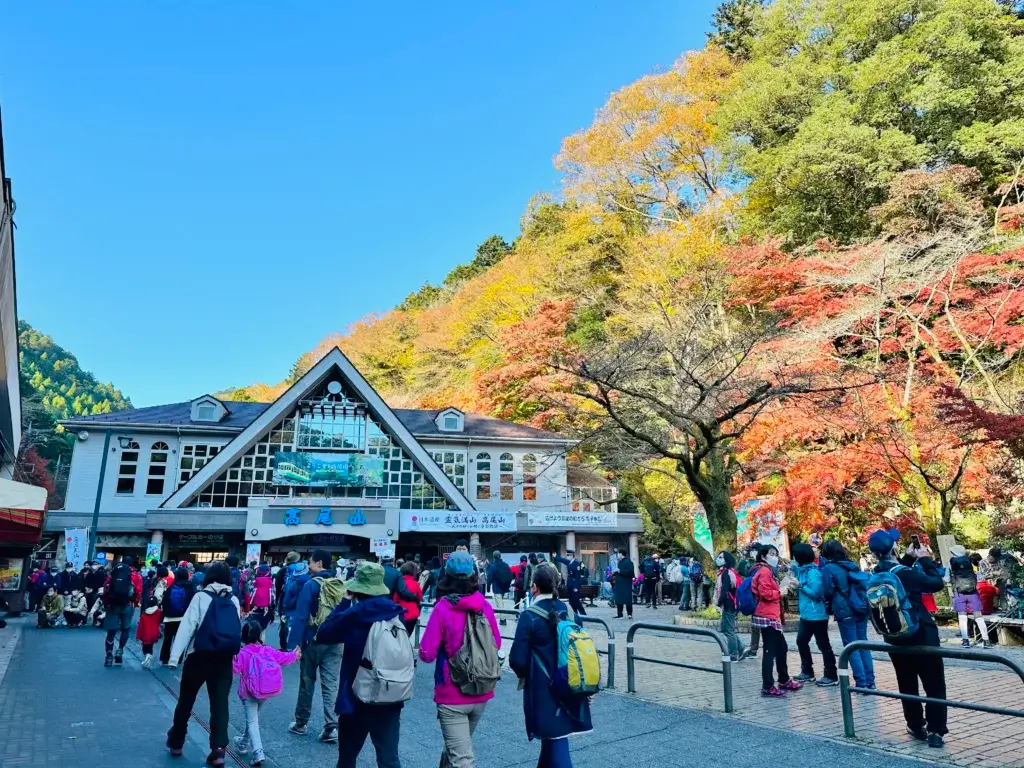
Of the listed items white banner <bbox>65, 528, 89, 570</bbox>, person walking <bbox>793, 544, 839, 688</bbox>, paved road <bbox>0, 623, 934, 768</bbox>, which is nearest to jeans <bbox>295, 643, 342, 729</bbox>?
paved road <bbox>0, 623, 934, 768</bbox>

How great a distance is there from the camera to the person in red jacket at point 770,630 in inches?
284

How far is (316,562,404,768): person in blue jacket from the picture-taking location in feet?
13.2

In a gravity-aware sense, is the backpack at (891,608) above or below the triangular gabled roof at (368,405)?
below

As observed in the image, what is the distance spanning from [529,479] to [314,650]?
77.1 ft

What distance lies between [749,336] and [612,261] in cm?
1644

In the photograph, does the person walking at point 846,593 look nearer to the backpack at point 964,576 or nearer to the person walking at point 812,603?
the person walking at point 812,603

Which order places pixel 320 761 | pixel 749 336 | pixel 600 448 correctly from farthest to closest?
pixel 600 448 → pixel 749 336 → pixel 320 761

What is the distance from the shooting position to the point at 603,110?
3116cm

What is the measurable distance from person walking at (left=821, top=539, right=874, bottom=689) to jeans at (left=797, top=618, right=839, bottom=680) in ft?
0.74

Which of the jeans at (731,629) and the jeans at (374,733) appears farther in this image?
the jeans at (731,629)

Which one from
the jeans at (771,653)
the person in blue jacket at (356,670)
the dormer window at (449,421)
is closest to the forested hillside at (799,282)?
the dormer window at (449,421)

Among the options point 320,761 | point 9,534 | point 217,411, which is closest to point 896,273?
point 320,761

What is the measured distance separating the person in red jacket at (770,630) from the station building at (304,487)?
53.3 ft

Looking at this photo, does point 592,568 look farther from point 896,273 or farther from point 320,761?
point 320,761
